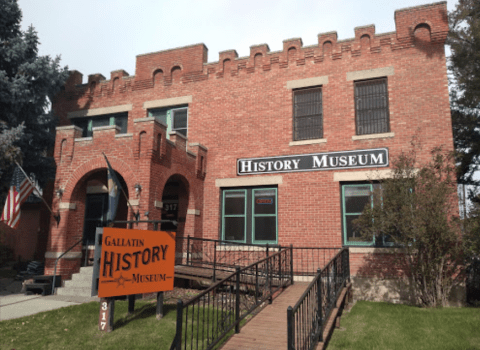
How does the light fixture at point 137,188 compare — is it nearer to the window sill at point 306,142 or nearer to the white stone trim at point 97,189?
the white stone trim at point 97,189

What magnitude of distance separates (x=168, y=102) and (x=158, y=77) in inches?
53.0

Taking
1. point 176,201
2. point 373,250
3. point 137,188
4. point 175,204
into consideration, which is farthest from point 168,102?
point 373,250

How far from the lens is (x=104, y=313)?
24.3 ft

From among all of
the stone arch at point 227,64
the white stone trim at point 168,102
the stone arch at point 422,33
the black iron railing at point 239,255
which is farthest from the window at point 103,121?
the stone arch at point 422,33

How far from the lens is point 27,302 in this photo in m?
9.84

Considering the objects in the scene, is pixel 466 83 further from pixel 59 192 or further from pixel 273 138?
pixel 59 192

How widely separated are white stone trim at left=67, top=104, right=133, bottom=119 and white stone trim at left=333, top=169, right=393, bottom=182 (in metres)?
9.24

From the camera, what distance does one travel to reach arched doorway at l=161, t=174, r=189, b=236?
44.3ft

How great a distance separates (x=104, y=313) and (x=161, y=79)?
35.2ft

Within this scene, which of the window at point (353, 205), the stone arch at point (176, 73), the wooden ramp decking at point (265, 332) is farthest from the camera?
the stone arch at point (176, 73)

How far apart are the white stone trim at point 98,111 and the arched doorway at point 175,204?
4151 millimetres

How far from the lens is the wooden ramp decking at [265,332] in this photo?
611 centimetres

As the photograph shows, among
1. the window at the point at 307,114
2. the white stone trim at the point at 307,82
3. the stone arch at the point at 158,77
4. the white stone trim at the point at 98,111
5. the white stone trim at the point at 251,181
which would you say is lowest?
the white stone trim at the point at 251,181

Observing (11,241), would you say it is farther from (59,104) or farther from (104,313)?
(104,313)
